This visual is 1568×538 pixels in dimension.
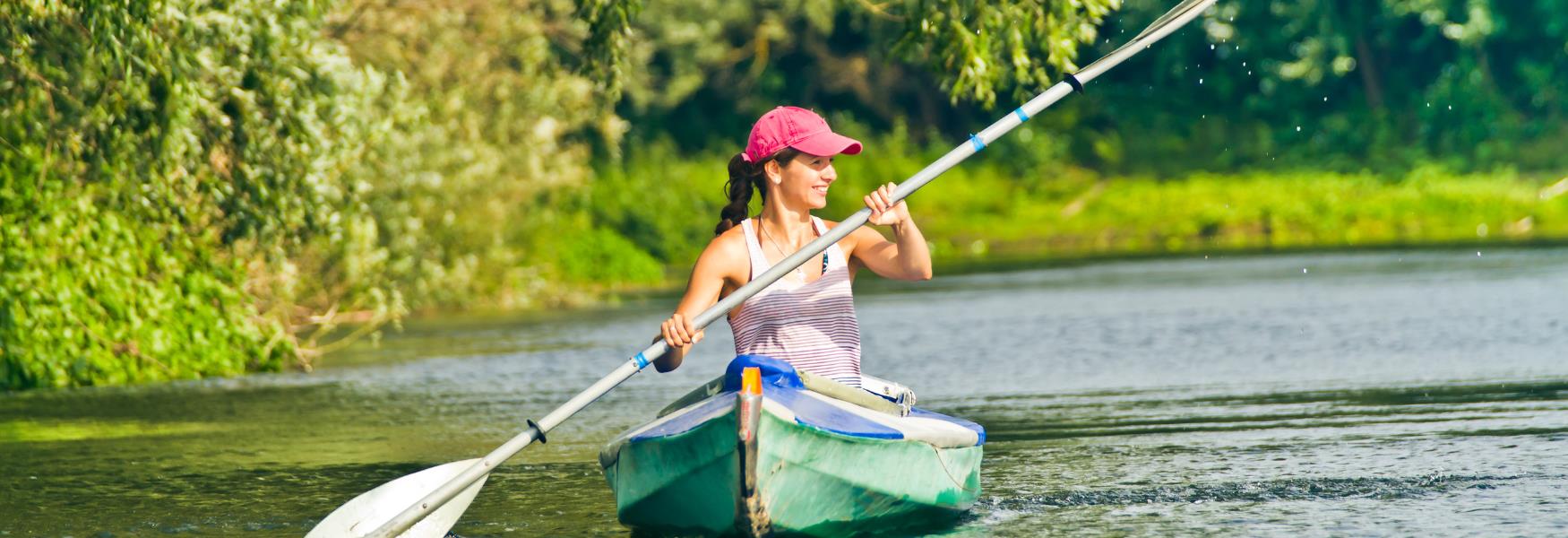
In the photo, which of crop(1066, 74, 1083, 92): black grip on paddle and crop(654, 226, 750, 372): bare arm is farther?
crop(1066, 74, 1083, 92): black grip on paddle

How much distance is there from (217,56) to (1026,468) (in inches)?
283

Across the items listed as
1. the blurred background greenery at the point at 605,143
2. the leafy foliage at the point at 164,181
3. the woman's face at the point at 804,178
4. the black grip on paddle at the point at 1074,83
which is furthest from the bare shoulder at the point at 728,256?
the leafy foliage at the point at 164,181

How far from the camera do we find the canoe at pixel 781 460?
27.0ft

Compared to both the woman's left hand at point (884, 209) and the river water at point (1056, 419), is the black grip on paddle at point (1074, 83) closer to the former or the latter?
the woman's left hand at point (884, 209)

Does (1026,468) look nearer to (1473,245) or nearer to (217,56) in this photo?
(217,56)

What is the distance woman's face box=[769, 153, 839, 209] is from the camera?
8891mm

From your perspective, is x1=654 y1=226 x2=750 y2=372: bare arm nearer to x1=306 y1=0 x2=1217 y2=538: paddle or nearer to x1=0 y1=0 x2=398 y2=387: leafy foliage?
x1=306 y1=0 x2=1217 y2=538: paddle

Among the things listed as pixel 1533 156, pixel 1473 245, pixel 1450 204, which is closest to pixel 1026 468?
pixel 1473 245

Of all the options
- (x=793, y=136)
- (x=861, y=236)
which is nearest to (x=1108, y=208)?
(x=861, y=236)

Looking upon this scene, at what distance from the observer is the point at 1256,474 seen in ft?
34.4

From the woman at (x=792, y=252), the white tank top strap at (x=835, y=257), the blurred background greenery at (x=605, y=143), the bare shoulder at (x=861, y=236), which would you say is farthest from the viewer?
the blurred background greenery at (x=605, y=143)

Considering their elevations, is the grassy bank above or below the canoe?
above

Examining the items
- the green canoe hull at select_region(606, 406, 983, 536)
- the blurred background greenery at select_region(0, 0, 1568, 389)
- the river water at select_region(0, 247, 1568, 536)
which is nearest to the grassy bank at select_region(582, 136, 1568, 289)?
the blurred background greenery at select_region(0, 0, 1568, 389)

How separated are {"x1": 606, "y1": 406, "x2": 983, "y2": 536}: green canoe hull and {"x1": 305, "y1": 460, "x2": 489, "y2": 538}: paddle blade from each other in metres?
0.75
